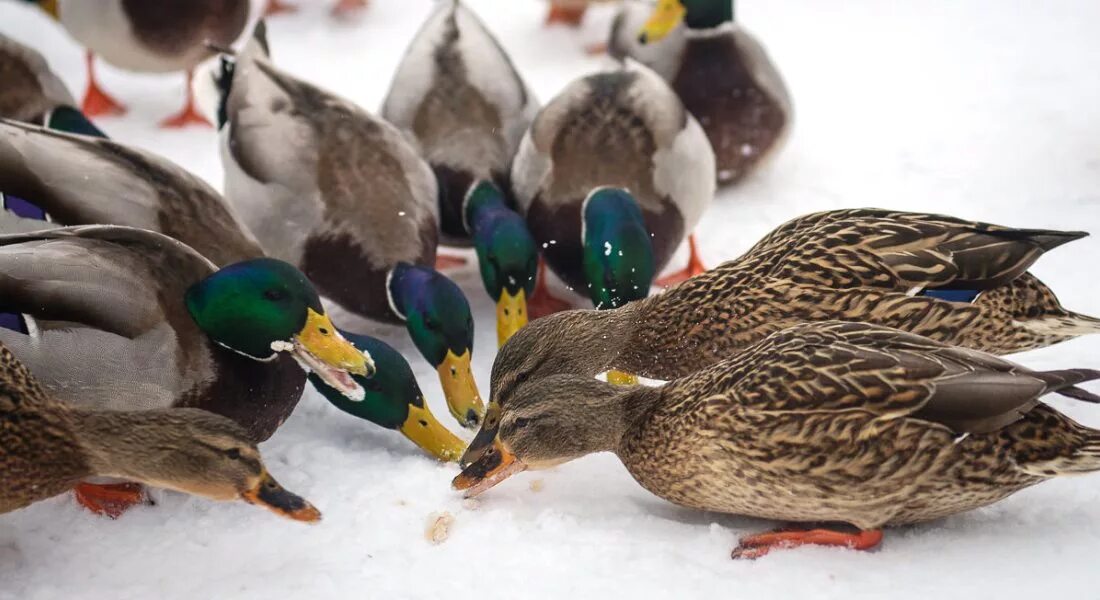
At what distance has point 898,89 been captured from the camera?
6.11 m

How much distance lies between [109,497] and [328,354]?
670 mm

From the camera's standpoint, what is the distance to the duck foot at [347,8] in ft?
23.3

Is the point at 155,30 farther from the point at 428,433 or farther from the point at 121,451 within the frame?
the point at 121,451

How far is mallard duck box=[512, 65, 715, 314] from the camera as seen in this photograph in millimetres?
4297

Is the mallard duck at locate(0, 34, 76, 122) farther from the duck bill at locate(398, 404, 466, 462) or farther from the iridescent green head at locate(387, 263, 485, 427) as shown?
the duck bill at locate(398, 404, 466, 462)

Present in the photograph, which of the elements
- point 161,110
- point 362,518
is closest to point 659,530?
point 362,518

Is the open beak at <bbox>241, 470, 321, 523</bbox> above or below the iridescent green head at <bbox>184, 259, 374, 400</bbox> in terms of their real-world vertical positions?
below

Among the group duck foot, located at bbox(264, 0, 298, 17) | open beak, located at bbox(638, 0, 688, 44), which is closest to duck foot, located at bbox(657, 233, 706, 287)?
open beak, located at bbox(638, 0, 688, 44)

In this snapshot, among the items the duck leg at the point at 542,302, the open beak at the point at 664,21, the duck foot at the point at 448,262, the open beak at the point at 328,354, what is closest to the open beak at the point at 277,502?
the open beak at the point at 328,354

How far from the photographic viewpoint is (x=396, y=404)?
353 cm

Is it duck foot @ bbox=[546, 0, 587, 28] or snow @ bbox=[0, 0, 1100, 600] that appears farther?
duck foot @ bbox=[546, 0, 587, 28]

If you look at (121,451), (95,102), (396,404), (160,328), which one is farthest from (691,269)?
(95,102)

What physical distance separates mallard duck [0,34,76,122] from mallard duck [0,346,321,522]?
7.99ft

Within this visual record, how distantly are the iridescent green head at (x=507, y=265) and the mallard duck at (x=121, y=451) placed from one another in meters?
1.30
